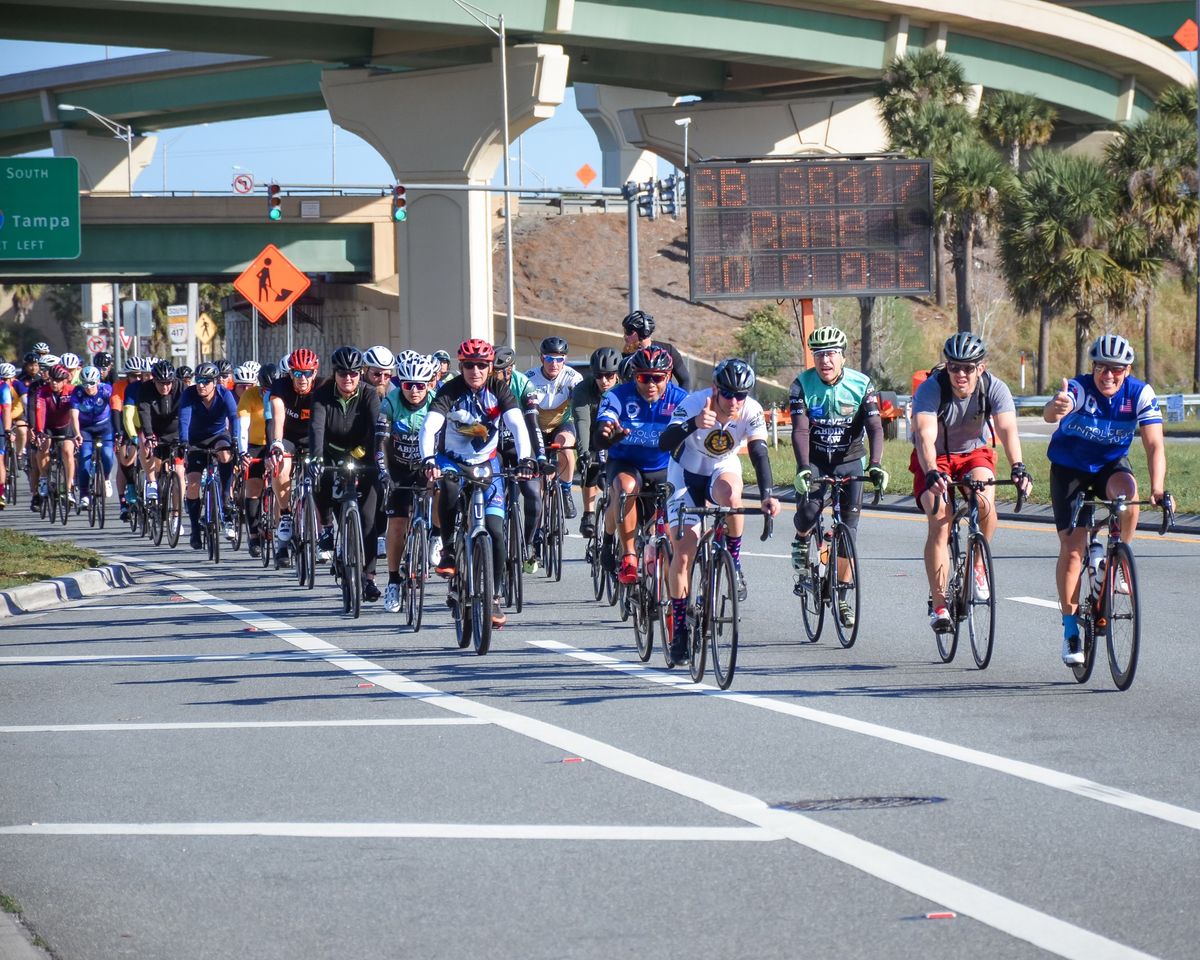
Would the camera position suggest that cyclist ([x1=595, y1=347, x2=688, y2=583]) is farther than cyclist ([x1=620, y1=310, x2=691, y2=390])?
No

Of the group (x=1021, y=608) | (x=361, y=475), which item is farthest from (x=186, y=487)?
(x=1021, y=608)

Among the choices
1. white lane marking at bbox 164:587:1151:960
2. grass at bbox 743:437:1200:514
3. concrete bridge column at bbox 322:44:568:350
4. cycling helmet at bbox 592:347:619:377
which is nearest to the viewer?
white lane marking at bbox 164:587:1151:960

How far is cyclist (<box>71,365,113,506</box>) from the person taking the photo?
2522cm

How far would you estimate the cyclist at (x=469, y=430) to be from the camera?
12.5 m

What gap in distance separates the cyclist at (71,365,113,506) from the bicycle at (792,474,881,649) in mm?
14780

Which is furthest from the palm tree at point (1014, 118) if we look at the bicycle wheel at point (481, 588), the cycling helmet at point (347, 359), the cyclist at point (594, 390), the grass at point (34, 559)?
the bicycle wheel at point (481, 588)

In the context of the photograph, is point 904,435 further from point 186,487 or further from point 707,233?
point 186,487

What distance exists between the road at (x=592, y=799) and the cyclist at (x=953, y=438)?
0.64 m

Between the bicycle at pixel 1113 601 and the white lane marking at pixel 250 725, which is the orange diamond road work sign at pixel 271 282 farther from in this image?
the bicycle at pixel 1113 601

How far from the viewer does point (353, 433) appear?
1496 centimetres

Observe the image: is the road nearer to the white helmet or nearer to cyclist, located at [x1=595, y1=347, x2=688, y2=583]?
cyclist, located at [x1=595, y1=347, x2=688, y2=583]

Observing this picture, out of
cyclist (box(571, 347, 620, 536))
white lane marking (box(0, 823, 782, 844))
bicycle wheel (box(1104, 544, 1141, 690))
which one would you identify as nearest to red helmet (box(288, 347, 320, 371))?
cyclist (box(571, 347, 620, 536))

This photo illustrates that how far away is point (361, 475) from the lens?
14570 millimetres

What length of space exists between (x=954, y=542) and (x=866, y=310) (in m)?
36.4
